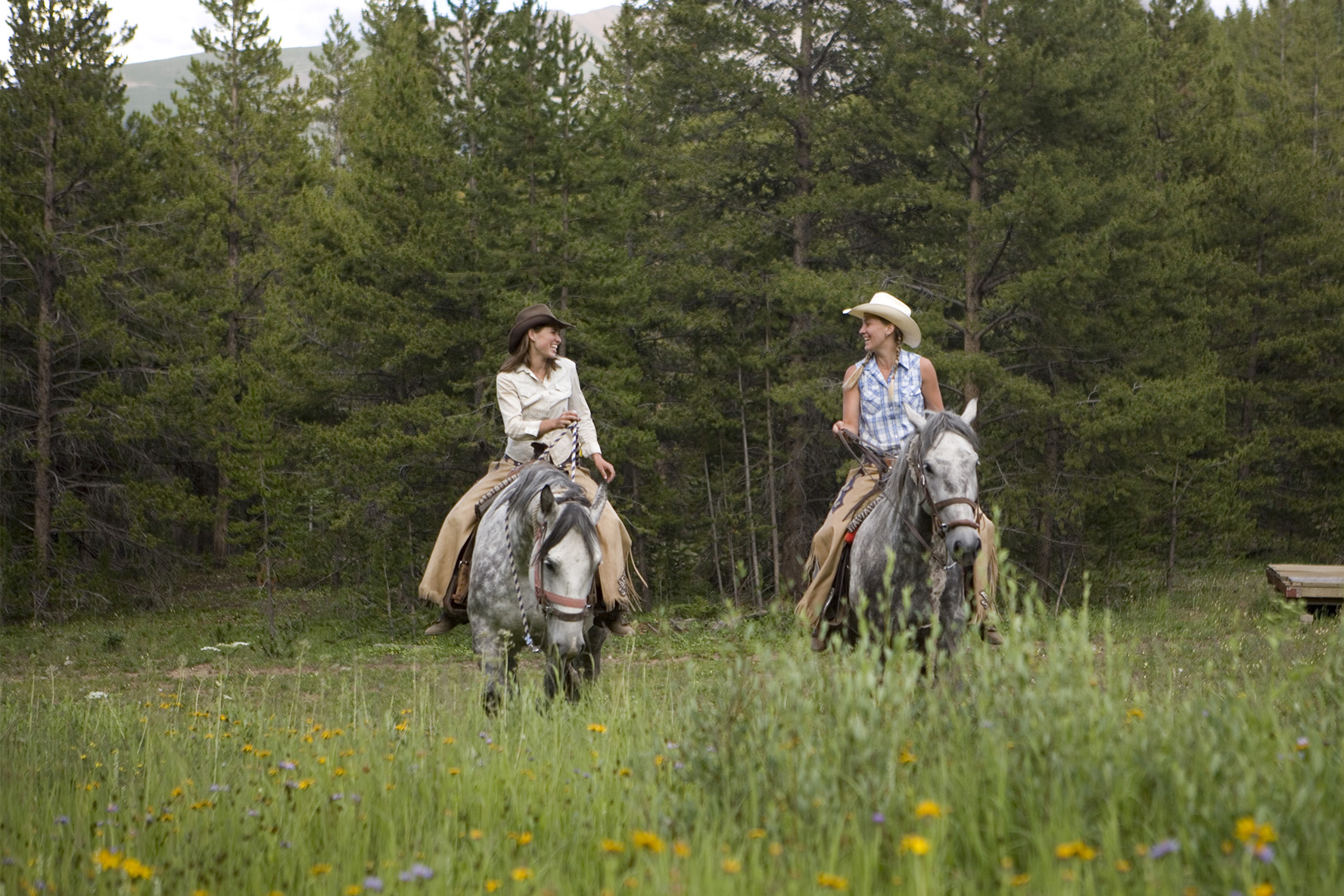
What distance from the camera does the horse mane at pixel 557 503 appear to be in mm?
6836

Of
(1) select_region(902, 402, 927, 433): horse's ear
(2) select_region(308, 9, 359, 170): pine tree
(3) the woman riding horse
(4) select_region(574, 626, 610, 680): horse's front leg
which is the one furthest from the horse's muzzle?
(2) select_region(308, 9, 359, 170): pine tree

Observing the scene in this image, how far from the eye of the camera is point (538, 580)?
274 inches

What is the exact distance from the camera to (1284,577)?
1644 cm

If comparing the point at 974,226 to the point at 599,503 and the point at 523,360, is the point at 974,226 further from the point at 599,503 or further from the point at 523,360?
the point at 599,503

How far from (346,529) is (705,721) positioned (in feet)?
57.8

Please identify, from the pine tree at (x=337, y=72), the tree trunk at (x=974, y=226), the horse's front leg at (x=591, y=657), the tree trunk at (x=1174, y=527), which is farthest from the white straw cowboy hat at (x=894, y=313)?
the pine tree at (x=337, y=72)

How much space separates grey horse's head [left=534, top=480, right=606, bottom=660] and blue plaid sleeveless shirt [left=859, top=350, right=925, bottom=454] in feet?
6.42

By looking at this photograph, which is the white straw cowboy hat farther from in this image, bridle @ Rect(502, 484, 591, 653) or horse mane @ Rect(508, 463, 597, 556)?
bridle @ Rect(502, 484, 591, 653)

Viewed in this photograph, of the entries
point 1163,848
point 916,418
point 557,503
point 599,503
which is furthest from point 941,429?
point 1163,848

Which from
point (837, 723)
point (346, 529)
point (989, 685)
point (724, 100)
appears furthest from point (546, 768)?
point (724, 100)

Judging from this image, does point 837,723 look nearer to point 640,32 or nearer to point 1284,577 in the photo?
point 1284,577

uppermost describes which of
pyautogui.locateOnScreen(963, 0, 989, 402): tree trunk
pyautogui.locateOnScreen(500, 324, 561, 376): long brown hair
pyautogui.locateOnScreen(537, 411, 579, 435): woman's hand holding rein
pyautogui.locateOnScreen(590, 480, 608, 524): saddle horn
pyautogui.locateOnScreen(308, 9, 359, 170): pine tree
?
pyautogui.locateOnScreen(308, 9, 359, 170): pine tree

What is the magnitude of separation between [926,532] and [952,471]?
607 millimetres

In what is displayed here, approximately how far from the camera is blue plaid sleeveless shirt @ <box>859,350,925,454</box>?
24.8ft
